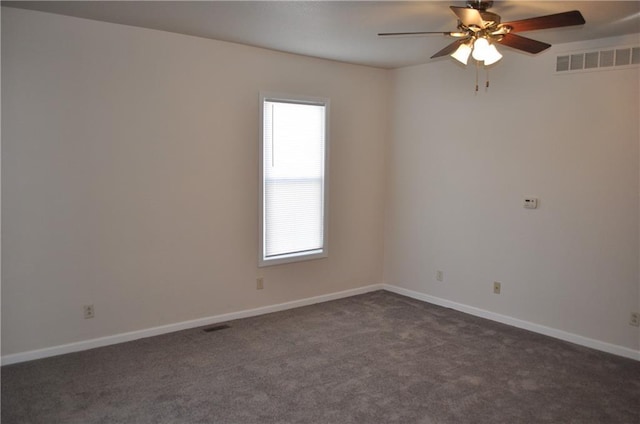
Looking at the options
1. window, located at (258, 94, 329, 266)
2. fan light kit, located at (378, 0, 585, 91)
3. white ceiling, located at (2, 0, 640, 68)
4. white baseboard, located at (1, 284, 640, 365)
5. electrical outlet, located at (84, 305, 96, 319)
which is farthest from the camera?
window, located at (258, 94, 329, 266)

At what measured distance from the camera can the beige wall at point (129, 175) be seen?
3592 millimetres

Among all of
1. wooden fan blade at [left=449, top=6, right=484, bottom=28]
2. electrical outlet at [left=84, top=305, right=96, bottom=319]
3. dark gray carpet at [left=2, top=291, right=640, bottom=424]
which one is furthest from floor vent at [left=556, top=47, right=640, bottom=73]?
electrical outlet at [left=84, top=305, right=96, bottom=319]

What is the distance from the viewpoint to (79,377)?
343 cm

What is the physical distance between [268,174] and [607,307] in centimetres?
317

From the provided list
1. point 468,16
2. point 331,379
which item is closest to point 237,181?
point 331,379

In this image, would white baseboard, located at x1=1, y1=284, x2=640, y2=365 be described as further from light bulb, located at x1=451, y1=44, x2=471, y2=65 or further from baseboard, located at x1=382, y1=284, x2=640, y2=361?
light bulb, located at x1=451, y1=44, x2=471, y2=65

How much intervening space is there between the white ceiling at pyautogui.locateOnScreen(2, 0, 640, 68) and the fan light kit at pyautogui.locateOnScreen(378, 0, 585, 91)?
205 mm

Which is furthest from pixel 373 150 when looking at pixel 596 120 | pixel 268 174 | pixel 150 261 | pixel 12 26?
pixel 12 26

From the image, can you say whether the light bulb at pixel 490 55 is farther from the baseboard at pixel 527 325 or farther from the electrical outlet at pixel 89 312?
the electrical outlet at pixel 89 312

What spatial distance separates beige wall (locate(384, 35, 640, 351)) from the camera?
398 centimetres

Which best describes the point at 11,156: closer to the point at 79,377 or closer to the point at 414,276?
the point at 79,377

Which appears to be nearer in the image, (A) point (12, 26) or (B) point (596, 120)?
(A) point (12, 26)

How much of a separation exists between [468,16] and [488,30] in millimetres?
326

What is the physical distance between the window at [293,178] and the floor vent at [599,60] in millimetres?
2232
